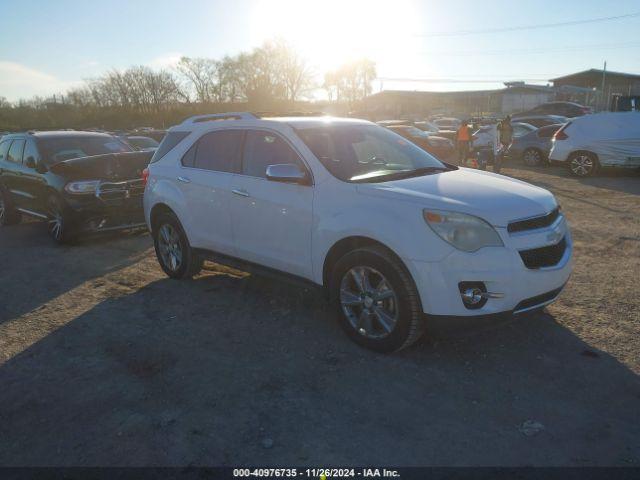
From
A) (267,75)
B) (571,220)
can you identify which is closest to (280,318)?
(571,220)

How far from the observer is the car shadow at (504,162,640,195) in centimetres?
1204

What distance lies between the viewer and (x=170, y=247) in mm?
6121

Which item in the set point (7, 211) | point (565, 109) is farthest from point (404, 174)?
point (565, 109)

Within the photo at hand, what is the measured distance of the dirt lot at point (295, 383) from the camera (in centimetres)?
293

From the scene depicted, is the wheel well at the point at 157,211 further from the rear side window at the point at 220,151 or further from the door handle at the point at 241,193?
the door handle at the point at 241,193

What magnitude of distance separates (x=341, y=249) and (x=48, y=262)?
5.03 meters

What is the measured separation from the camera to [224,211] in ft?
16.8

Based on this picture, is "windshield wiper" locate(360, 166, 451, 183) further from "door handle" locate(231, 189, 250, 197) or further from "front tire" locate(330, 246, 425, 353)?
"door handle" locate(231, 189, 250, 197)

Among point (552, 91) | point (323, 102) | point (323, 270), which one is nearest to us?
point (323, 270)

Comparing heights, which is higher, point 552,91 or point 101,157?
point 552,91

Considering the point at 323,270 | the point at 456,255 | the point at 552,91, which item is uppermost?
the point at 552,91

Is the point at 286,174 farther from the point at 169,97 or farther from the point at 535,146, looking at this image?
the point at 169,97

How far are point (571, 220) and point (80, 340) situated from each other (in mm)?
7395

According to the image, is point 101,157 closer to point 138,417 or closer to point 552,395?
point 138,417
